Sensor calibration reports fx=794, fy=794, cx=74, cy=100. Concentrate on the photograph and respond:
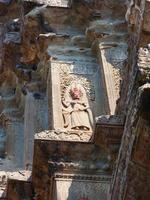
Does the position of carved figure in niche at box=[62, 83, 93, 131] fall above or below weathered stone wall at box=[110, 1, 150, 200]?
below

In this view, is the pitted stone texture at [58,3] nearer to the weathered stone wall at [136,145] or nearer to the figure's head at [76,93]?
the figure's head at [76,93]

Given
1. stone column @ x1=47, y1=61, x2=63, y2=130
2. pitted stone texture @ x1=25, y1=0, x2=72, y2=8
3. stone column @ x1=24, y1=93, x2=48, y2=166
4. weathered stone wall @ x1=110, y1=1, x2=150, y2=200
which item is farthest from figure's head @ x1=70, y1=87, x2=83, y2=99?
weathered stone wall @ x1=110, y1=1, x2=150, y2=200

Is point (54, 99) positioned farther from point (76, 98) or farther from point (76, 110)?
point (76, 110)

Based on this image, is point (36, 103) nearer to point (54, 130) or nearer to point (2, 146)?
point (2, 146)

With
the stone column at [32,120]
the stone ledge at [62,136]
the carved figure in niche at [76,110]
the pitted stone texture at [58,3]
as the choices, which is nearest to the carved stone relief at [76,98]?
the carved figure in niche at [76,110]

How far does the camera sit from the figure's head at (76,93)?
12.3 meters

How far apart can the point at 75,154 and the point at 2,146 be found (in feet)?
20.8

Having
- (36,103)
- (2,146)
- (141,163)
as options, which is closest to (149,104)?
(141,163)

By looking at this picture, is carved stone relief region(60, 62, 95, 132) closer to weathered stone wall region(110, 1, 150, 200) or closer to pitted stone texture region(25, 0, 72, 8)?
pitted stone texture region(25, 0, 72, 8)

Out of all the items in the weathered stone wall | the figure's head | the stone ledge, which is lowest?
the stone ledge

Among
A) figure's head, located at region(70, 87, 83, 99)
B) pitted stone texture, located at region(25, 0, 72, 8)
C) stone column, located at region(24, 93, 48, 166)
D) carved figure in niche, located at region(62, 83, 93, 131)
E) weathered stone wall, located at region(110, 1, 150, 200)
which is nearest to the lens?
weathered stone wall, located at region(110, 1, 150, 200)

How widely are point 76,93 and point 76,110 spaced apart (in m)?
0.49

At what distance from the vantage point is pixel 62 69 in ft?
43.4

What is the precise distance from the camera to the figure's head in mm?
12328
